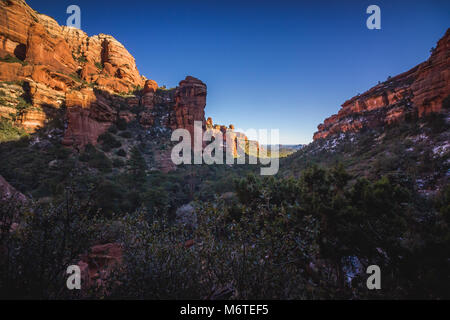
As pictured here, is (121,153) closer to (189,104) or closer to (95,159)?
(95,159)

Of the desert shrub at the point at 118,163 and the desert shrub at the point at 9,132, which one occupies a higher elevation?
the desert shrub at the point at 9,132

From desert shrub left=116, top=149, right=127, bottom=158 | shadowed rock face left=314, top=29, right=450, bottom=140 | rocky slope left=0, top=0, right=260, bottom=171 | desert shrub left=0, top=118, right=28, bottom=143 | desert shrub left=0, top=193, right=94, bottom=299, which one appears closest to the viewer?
desert shrub left=0, top=193, right=94, bottom=299

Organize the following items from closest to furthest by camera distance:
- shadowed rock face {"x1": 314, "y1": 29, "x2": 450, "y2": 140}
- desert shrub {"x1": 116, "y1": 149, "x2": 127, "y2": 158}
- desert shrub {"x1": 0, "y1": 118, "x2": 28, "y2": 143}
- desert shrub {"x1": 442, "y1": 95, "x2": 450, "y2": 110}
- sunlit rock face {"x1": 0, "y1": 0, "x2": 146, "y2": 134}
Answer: desert shrub {"x1": 442, "y1": 95, "x2": 450, "y2": 110} → desert shrub {"x1": 0, "y1": 118, "x2": 28, "y2": 143} → shadowed rock face {"x1": 314, "y1": 29, "x2": 450, "y2": 140} → sunlit rock face {"x1": 0, "y1": 0, "x2": 146, "y2": 134} → desert shrub {"x1": 116, "y1": 149, "x2": 127, "y2": 158}

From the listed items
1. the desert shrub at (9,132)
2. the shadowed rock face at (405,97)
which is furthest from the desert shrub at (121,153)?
the shadowed rock face at (405,97)

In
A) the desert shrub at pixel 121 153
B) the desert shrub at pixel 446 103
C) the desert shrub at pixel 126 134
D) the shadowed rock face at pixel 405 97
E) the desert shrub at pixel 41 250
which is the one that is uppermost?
the shadowed rock face at pixel 405 97

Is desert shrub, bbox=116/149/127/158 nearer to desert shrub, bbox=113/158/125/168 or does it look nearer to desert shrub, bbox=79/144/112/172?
desert shrub, bbox=113/158/125/168

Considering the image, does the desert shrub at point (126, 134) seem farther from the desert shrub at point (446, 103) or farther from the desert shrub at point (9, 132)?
the desert shrub at point (446, 103)

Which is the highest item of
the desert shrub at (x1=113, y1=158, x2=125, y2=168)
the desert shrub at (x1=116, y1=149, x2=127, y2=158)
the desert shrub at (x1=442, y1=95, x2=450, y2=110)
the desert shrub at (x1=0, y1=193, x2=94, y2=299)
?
the desert shrub at (x1=442, y1=95, x2=450, y2=110)

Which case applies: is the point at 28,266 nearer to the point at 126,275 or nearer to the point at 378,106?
the point at 126,275

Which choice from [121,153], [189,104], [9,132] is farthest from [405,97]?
[9,132]

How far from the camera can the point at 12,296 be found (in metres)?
2.83

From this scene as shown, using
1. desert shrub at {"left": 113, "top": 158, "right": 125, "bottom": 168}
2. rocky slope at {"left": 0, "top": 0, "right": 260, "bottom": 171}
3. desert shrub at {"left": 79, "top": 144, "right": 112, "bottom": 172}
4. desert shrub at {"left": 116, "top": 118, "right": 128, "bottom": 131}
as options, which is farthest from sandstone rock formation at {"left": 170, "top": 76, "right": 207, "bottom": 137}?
desert shrub at {"left": 79, "top": 144, "right": 112, "bottom": 172}

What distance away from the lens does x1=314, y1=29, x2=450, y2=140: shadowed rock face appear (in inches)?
845

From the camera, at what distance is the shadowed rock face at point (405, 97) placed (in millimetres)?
21453
